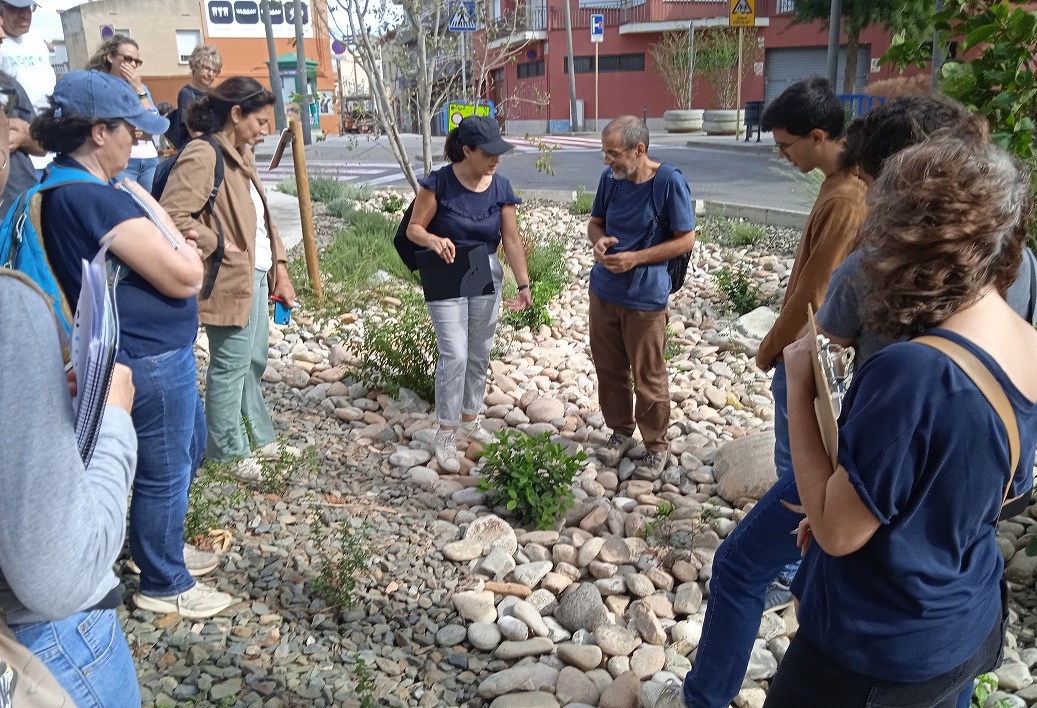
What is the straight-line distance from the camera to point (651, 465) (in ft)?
14.2

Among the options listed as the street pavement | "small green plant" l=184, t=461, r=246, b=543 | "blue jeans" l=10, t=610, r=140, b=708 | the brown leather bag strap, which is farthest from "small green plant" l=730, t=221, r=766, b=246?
"blue jeans" l=10, t=610, r=140, b=708

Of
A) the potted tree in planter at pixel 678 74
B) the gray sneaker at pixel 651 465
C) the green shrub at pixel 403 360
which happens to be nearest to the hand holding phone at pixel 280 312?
the green shrub at pixel 403 360

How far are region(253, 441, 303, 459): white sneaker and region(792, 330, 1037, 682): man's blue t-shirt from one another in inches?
116

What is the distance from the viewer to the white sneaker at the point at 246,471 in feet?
12.9

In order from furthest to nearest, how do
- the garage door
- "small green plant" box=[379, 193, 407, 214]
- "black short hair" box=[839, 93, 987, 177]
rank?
1. the garage door
2. "small green plant" box=[379, 193, 407, 214]
3. "black short hair" box=[839, 93, 987, 177]

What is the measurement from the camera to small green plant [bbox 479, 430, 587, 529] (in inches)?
147

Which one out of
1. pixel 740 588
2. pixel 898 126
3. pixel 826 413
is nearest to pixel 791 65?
pixel 898 126

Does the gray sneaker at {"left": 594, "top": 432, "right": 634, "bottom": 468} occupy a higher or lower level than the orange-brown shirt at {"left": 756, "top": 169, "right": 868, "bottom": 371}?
lower

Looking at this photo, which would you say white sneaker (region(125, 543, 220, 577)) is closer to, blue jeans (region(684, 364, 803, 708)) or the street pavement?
blue jeans (region(684, 364, 803, 708))

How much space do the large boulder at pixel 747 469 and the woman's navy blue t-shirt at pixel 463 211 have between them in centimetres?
161

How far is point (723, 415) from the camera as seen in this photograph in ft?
17.2

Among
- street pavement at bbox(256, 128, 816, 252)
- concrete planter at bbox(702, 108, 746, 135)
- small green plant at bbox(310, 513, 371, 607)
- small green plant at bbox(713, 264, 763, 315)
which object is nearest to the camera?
small green plant at bbox(310, 513, 371, 607)

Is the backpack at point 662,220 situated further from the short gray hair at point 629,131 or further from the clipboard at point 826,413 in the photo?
the clipboard at point 826,413

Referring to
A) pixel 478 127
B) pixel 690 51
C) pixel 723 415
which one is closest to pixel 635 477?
pixel 723 415
